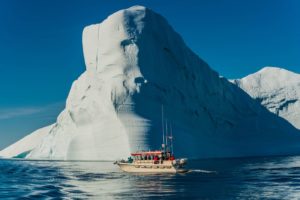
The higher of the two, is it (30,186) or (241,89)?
(241,89)

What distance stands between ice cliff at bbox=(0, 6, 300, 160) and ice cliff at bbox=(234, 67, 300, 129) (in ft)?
52.3

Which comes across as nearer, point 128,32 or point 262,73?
point 128,32

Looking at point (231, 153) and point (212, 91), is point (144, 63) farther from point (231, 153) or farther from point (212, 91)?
point (231, 153)

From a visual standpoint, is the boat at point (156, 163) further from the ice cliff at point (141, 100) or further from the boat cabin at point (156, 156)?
the ice cliff at point (141, 100)

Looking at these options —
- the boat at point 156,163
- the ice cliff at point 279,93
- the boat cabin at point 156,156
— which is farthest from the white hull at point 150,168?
the ice cliff at point 279,93

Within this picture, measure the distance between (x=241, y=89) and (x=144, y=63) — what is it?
36422mm

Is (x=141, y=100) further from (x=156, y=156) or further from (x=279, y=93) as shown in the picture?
(x=279, y=93)

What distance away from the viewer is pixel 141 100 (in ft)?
206

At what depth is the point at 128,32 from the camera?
66.8 m

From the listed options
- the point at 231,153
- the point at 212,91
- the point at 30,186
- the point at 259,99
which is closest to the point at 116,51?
the point at 212,91

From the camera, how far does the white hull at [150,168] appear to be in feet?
130

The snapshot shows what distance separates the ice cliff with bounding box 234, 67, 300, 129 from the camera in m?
97.9

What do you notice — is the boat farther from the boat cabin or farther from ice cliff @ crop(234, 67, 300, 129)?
ice cliff @ crop(234, 67, 300, 129)

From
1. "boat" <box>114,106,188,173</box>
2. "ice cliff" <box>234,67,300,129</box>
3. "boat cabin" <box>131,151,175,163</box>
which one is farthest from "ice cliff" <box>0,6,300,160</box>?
"ice cliff" <box>234,67,300,129</box>
